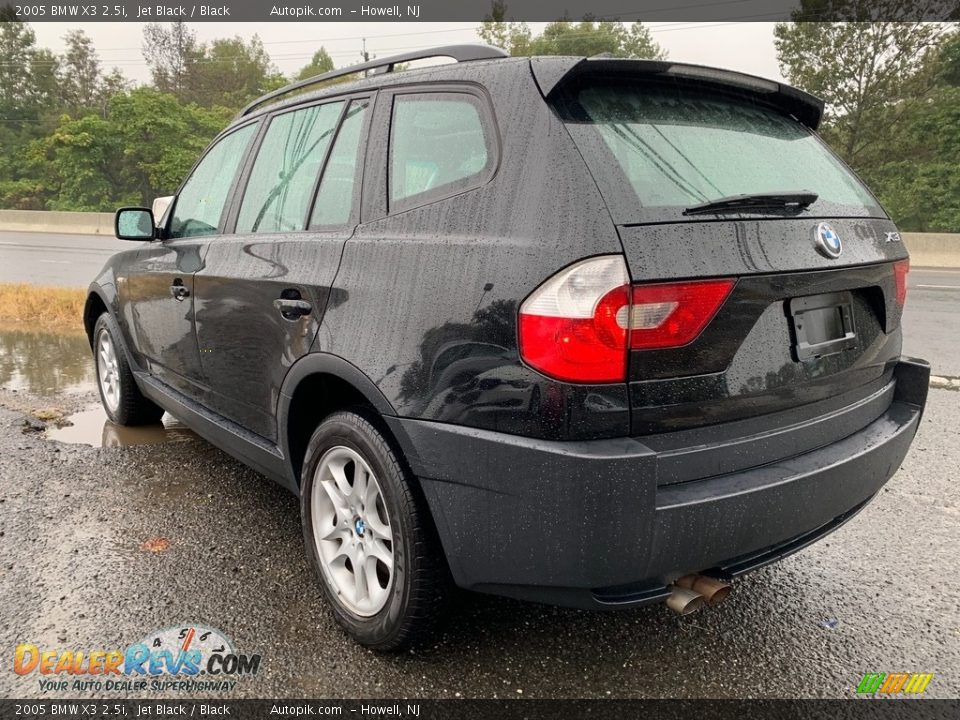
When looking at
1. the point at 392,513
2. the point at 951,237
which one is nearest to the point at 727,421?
the point at 392,513

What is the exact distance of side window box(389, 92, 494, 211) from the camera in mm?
2025

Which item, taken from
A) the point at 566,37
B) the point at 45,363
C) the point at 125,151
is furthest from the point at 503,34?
the point at 45,363

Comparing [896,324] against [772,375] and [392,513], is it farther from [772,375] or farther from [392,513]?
[392,513]

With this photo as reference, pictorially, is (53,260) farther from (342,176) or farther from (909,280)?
(909,280)

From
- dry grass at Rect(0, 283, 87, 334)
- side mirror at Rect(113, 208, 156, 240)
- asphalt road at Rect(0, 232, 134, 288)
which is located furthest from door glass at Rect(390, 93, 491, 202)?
asphalt road at Rect(0, 232, 134, 288)

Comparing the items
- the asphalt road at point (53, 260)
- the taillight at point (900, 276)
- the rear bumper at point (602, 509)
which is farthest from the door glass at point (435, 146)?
the asphalt road at point (53, 260)

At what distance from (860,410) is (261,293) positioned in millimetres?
2191

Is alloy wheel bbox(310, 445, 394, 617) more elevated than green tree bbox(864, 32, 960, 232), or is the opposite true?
green tree bbox(864, 32, 960, 232)

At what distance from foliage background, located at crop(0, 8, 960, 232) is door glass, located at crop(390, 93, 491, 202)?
125 inches

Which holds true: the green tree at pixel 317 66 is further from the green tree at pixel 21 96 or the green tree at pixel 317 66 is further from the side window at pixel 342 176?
the side window at pixel 342 176

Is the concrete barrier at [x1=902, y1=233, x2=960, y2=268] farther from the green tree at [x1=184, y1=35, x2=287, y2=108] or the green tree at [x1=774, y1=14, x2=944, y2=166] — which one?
the green tree at [x1=184, y1=35, x2=287, y2=108]

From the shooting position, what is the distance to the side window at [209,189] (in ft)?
11.0

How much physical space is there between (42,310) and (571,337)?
347 inches

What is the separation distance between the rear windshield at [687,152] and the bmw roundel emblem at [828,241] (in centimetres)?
7
